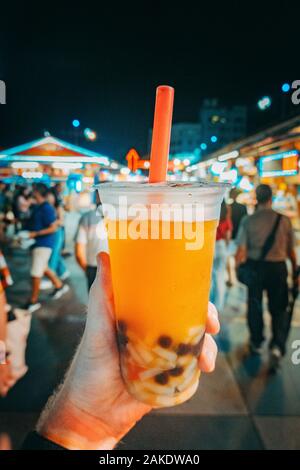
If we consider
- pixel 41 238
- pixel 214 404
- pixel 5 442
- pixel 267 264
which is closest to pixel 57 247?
pixel 41 238

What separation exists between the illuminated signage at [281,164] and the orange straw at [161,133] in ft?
19.0

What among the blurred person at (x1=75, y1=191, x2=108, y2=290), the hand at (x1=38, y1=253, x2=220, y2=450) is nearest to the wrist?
the hand at (x1=38, y1=253, x2=220, y2=450)

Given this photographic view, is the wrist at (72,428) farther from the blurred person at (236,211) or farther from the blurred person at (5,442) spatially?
the blurred person at (236,211)

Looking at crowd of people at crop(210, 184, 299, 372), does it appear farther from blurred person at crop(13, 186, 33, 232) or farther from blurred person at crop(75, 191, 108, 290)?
blurred person at crop(13, 186, 33, 232)

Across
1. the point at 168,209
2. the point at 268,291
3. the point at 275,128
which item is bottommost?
the point at 268,291

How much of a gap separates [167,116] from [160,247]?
41cm

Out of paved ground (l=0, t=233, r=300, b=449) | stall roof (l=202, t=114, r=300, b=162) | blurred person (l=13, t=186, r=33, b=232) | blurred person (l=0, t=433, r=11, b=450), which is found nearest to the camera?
blurred person (l=0, t=433, r=11, b=450)

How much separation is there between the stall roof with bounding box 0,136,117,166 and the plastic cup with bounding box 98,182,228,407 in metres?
5.47

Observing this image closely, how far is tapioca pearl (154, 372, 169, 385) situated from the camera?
3.90ft

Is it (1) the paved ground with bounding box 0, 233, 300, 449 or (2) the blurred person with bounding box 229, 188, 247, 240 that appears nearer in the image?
A: (1) the paved ground with bounding box 0, 233, 300, 449

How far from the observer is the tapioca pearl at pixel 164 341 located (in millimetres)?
1149

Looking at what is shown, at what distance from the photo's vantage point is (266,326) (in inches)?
193

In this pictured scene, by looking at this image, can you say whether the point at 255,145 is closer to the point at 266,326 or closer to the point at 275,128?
the point at 275,128
